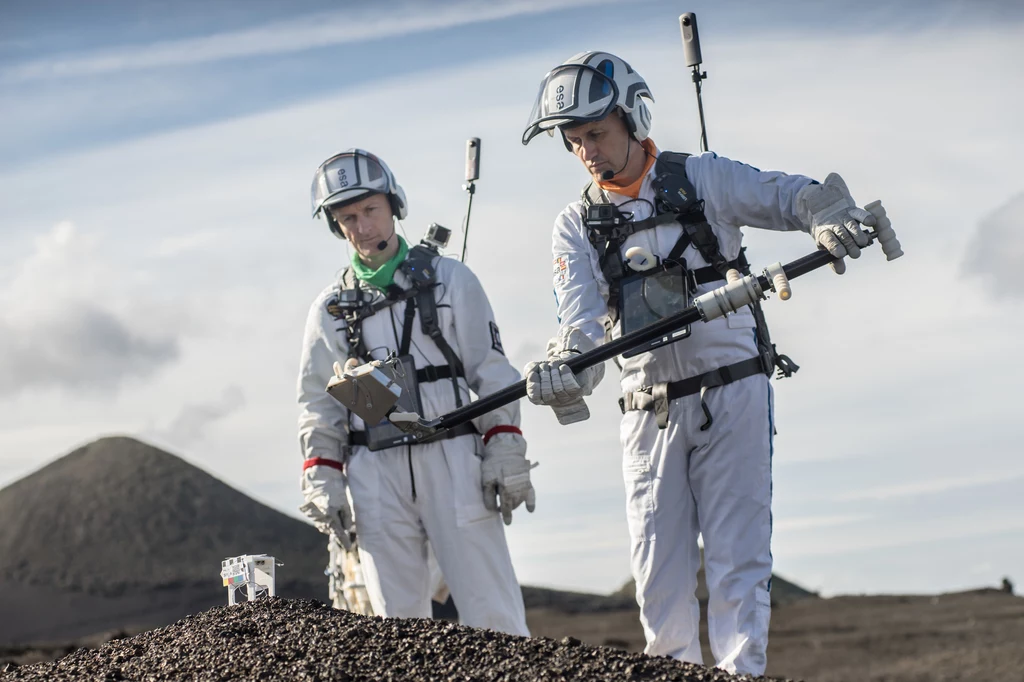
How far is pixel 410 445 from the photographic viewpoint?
6.09m

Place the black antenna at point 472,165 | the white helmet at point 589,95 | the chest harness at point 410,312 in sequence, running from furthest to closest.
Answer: the black antenna at point 472,165, the chest harness at point 410,312, the white helmet at point 589,95

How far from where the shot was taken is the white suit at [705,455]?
16.3 ft

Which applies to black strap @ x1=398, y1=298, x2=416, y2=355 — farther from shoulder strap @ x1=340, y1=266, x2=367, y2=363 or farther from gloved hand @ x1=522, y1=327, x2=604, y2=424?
gloved hand @ x1=522, y1=327, x2=604, y2=424

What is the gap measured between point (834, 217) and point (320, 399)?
9.47 ft

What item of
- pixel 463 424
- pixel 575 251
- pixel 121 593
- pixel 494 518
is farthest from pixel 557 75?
pixel 121 593

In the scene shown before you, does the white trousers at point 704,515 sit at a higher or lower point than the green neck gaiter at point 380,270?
lower

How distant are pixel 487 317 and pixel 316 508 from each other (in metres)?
1.34

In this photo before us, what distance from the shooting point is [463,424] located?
240 inches

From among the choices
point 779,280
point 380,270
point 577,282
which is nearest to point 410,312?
point 380,270

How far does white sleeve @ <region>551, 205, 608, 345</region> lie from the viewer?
528cm

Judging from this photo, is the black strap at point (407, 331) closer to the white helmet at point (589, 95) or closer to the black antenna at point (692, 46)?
the white helmet at point (589, 95)

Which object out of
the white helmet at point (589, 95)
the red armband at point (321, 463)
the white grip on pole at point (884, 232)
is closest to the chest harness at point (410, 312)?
the red armband at point (321, 463)

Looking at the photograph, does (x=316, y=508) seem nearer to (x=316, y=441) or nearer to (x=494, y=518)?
(x=316, y=441)

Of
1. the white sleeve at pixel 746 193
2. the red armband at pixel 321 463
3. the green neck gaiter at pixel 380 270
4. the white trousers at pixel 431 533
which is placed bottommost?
the white trousers at pixel 431 533
